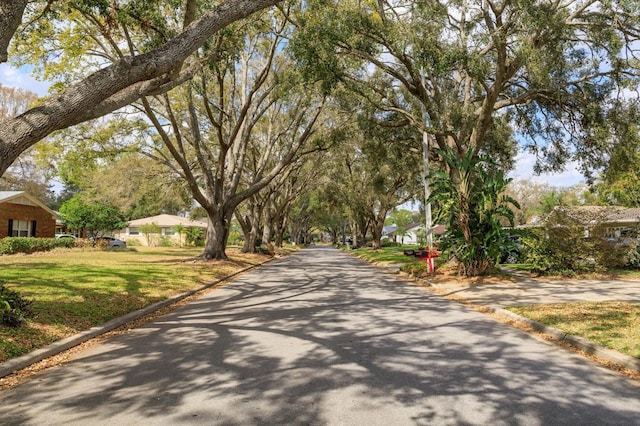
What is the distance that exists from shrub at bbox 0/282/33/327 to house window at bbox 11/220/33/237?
26869 millimetres

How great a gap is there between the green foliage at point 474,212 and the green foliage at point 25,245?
916 inches

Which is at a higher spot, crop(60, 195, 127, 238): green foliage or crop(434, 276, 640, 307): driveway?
crop(60, 195, 127, 238): green foliage

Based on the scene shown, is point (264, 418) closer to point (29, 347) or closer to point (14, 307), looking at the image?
point (29, 347)

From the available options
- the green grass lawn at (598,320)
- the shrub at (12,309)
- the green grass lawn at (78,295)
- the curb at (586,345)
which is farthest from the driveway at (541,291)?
the shrub at (12,309)

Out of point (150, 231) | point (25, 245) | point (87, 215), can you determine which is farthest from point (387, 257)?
point (150, 231)

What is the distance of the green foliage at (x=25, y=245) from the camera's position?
24094 mm

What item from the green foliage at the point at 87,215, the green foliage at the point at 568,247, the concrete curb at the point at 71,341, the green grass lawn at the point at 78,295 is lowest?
→ the concrete curb at the point at 71,341

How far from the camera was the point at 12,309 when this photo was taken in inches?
265

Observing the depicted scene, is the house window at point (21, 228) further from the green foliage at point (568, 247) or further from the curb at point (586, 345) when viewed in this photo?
the curb at point (586, 345)

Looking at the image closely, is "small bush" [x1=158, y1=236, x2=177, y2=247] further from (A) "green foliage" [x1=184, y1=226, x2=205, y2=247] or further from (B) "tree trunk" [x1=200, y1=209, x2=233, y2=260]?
(B) "tree trunk" [x1=200, y1=209, x2=233, y2=260]

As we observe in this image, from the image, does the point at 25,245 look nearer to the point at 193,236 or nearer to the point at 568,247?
the point at 193,236

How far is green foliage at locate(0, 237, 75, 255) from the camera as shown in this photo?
79.0 feet

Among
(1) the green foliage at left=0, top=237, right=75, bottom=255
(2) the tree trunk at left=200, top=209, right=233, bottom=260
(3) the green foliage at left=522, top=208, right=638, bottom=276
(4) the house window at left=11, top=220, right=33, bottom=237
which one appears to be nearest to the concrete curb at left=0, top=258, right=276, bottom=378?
(2) the tree trunk at left=200, top=209, right=233, bottom=260

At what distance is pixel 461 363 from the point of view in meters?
5.76
